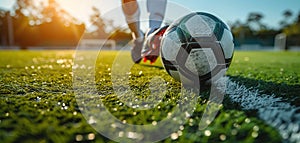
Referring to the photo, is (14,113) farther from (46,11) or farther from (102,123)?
(46,11)

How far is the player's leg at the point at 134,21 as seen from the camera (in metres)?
3.98

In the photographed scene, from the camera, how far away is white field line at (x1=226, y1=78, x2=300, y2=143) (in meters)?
1.31

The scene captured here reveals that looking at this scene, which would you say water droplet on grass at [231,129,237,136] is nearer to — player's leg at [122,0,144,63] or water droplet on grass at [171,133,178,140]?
water droplet on grass at [171,133,178,140]

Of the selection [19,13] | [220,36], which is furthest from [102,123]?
[19,13]

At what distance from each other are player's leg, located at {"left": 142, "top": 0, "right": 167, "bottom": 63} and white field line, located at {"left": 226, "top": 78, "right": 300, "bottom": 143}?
1.20 metres

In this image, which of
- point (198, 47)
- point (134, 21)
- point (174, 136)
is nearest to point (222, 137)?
point (174, 136)

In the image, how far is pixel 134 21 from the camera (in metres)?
4.28

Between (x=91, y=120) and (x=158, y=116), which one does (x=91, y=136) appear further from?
(x=158, y=116)

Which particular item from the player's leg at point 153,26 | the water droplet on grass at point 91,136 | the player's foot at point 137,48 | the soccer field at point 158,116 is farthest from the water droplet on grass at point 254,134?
the player's foot at point 137,48

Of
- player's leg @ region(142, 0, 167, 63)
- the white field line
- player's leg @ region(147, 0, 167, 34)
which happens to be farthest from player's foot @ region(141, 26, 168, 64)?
the white field line

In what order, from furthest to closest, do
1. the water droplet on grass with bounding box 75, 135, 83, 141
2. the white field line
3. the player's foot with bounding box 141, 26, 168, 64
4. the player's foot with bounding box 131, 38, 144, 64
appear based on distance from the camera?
the player's foot with bounding box 131, 38, 144, 64 < the player's foot with bounding box 141, 26, 168, 64 < the white field line < the water droplet on grass with bounding box 75, 135, 83, 141

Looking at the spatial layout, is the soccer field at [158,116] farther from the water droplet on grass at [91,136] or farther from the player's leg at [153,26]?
the player's leg at [153,26]

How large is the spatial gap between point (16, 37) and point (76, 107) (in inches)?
1678

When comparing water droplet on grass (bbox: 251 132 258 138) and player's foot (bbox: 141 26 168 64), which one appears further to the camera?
player's foot (bbox: 141 26 168 64)
